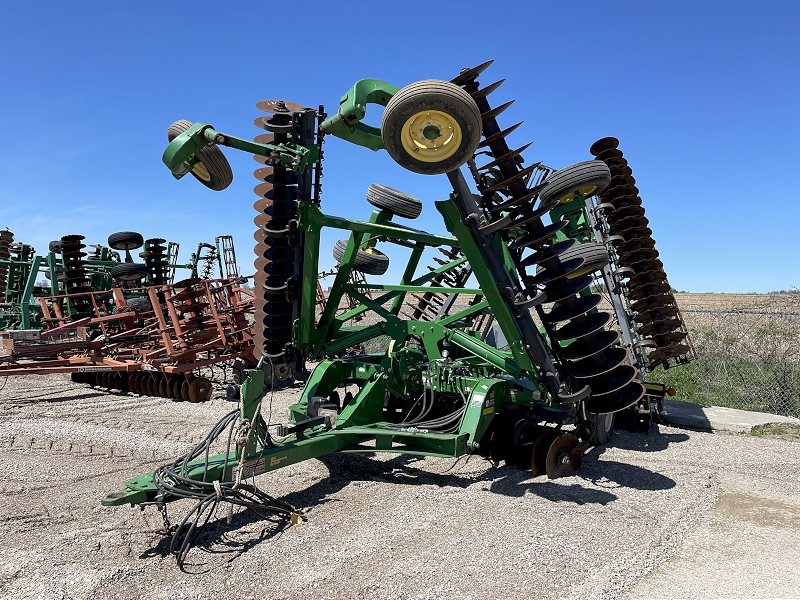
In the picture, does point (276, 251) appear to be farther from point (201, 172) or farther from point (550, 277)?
point (550, 277)

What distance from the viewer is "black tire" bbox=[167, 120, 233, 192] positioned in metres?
5.23

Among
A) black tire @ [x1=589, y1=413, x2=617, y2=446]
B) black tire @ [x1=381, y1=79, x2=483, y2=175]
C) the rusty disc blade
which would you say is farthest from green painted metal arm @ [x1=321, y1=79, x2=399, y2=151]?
the rusty disc blade

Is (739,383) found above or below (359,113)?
below

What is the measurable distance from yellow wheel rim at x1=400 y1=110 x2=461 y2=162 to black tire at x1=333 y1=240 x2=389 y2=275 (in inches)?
140

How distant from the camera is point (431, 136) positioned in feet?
14.7

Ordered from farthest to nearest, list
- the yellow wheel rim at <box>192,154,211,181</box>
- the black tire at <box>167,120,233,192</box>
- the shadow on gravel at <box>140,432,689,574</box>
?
1. the yellow wheel rim at <box>192,154,211,181</box>
2. the black tire at <box>167,120,233,192</box>
3. the shadow on gravel at <box>140,432,689,574</box>

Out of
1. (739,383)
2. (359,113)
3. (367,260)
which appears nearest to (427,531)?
(359,113)

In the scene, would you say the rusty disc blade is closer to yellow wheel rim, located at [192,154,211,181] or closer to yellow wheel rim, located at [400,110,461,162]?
yellow wheel rim, located at [192,154,211,181]

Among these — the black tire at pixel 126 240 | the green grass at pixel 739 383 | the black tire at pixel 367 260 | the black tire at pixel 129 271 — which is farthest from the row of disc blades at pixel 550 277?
the black tire at pixel 126 240

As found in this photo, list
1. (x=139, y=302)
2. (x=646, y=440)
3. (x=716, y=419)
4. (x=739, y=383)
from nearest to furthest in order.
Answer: (x=646, y=440) < (x=716, y=419) < (x=739, y=383) < (x=139, y=302)

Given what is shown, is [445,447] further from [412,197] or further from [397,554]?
[412,197]

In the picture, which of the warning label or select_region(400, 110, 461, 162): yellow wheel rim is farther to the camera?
the warning label

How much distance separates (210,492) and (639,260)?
646cm

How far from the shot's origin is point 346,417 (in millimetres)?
5973
